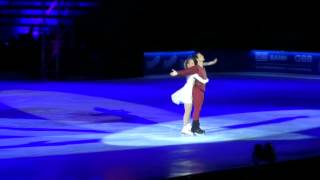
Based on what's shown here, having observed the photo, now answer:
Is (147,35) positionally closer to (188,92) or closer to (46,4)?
(46,4)

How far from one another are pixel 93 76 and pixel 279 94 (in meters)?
7.13

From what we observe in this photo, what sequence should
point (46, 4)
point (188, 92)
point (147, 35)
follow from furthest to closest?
point (147, 35) < point (46, 4) < point (188, 92)

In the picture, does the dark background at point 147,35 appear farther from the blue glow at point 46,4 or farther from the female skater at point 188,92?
the female skater at point 188,92

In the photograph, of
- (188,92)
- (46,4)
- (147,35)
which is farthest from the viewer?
(147,35)

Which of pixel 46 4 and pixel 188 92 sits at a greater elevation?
Result: pixel 46 4

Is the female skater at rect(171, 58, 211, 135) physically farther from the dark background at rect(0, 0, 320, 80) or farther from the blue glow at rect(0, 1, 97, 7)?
the blue glow at rect(0, 1, 97, 7)

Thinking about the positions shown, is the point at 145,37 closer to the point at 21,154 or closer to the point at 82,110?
the point at 82,110

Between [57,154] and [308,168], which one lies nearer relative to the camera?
[308,168]

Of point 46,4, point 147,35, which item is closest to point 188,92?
point 147,35

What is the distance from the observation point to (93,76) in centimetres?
2253


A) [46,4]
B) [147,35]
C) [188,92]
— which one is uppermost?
[46,4]

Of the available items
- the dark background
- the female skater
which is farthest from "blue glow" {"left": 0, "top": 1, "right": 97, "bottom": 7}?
the female skater

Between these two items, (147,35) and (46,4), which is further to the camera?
(147,35)

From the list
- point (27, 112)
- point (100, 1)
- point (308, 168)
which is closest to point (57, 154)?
point (308, 168)
